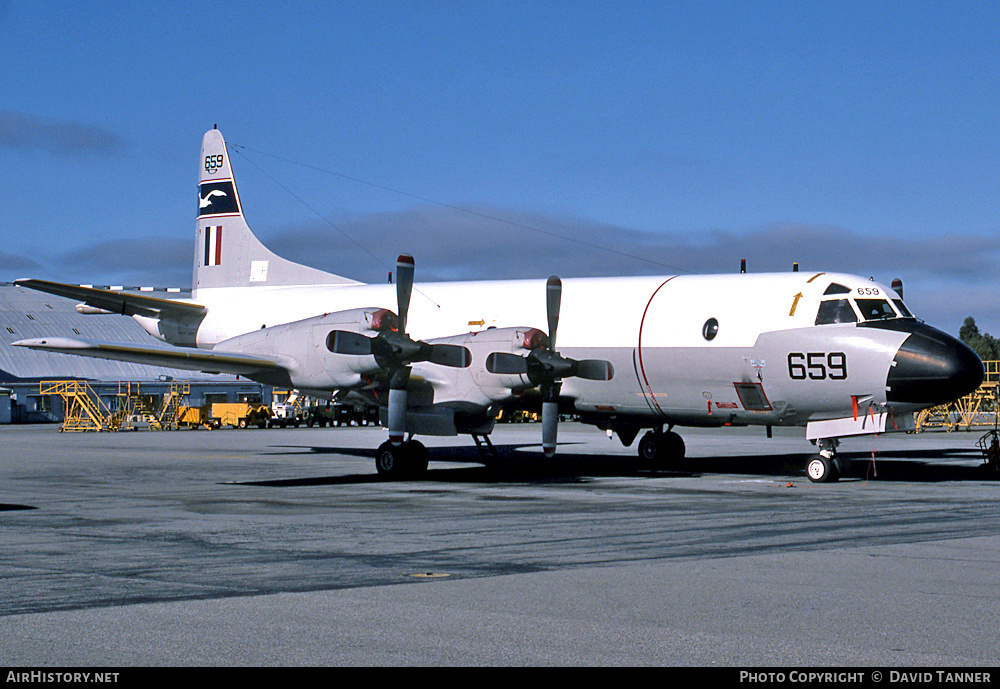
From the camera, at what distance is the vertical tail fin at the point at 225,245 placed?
3095cm

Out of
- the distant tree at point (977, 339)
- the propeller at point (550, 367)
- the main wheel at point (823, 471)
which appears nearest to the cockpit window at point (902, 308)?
the main wheel at point (823, 471)

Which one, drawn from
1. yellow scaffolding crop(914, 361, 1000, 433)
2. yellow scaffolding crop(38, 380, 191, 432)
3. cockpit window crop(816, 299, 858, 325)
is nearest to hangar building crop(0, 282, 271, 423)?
yellow scaffolding crop(38, 380, 191, 432)

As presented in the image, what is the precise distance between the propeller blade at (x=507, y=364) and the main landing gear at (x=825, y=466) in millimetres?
6228

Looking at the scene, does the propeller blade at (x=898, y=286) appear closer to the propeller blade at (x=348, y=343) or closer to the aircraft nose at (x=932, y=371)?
the aircraft nose at (x=932, y=371)

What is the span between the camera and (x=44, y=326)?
8562 centimetres

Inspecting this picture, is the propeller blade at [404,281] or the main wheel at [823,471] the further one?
the propeller blade at [404,281]

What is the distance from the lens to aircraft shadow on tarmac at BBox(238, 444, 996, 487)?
2316 cm

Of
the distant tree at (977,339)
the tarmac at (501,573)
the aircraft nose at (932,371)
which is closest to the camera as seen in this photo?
the tarmac at (501,573)

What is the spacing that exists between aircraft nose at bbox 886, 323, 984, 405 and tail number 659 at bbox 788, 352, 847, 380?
3.23 ft

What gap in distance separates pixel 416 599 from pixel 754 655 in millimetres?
3180

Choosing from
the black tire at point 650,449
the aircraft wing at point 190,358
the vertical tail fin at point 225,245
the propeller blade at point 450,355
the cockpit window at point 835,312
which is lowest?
the black tire at point 650,449

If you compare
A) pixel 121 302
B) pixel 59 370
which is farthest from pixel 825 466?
pixel 59 370

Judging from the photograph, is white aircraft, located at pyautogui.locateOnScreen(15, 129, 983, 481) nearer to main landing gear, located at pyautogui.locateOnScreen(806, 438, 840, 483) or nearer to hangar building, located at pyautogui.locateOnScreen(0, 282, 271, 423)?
main landing gear, located at pyautogui.locateOnScreen(806, 438, 840, 483)
